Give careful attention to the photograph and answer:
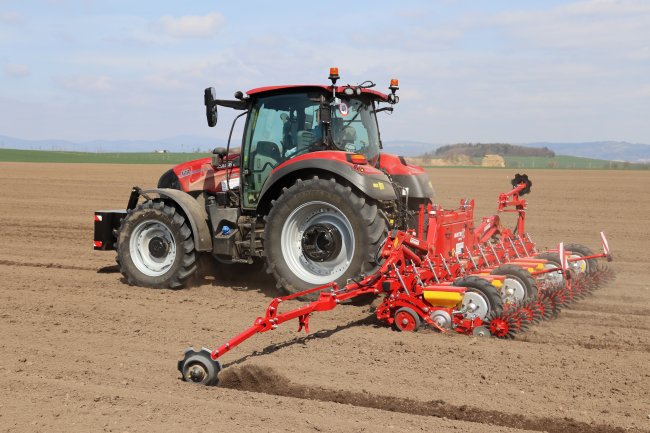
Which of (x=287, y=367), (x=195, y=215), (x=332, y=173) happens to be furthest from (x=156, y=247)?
(x=287, y=367)

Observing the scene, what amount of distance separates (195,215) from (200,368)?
3207 mm

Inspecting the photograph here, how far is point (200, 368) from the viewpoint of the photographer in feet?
15.6

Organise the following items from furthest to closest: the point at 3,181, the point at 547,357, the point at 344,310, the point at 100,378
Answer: the point at 3,181
the point at 344,310
the point at 547,357
the point at 100,378

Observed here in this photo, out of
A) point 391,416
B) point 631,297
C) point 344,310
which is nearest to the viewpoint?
point 391,416

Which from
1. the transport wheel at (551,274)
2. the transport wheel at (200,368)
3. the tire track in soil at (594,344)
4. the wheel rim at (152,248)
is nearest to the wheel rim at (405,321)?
the tire track in soil at (594,344)

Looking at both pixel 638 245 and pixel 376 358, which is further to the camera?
pixel 638 245

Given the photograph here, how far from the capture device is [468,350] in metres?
5.38

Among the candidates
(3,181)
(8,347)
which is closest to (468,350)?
(8,347)

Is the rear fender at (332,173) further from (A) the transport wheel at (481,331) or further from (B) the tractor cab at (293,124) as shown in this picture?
(A) the transport wheel at (481,331)

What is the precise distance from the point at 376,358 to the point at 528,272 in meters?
2.10

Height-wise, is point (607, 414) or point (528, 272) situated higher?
point (528, 272)

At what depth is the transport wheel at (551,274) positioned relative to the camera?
7077 millimetres

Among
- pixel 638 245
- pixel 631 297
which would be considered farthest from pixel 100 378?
pixel 638 245

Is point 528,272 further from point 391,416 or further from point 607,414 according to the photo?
point 391,416
